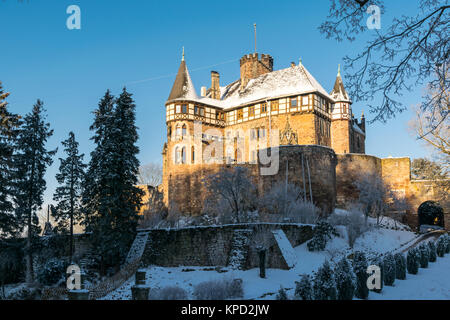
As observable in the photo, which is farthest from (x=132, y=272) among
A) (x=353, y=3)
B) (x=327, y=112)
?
(x=327, y=112)

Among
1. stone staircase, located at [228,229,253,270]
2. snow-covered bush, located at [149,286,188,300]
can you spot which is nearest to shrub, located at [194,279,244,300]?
snow-covered bush, located at [149,286,188,300]

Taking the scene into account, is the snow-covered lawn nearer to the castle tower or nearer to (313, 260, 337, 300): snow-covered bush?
(313, 260, 337, 300): snow-covered bush

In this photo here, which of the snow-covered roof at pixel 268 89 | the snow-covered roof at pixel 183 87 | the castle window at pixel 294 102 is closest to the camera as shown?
the castle window at pixel 294 102

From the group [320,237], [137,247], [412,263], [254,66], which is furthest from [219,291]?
[254,66]

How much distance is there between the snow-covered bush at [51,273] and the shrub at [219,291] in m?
10.6

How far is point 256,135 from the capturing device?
4716cm

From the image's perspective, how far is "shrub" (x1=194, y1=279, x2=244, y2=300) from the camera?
57.7ft

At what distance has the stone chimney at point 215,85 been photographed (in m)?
51.9

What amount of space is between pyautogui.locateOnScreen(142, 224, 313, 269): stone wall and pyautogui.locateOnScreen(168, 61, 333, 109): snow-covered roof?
21.2 meters

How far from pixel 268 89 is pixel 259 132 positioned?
495cm

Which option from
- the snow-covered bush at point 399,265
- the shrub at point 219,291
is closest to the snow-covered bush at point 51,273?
the shrub at point 219,291

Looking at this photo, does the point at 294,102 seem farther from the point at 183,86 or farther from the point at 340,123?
the point at 183,86

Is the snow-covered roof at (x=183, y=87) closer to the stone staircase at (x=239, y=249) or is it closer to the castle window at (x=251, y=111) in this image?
Result: the castle window at (x=251, y=111)
